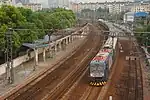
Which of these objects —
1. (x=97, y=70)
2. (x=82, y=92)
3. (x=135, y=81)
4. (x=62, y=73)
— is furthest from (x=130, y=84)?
(x=62, y=73)

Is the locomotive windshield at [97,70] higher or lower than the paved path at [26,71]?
higher

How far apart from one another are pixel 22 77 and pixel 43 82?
131 inches

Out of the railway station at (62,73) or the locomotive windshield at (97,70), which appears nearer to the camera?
the railway station at (62,73)

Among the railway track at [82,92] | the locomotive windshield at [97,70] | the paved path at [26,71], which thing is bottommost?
the railway track at [82,92]

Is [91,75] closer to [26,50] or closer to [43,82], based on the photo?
[43,82]

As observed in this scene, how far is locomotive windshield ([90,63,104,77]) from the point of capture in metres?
33.1

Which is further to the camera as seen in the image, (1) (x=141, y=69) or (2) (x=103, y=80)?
(1) (x=141, y=69)

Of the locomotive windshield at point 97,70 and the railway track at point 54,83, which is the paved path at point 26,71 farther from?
the locomotive windshield at point 97,70

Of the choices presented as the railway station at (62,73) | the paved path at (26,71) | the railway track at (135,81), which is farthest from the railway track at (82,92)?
the paved path at (26,71)

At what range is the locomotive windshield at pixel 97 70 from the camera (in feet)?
108

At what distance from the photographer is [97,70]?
108 ft

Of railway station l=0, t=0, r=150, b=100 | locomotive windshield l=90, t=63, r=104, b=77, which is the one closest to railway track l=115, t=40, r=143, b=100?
railway station l=0, t=0, r=150, b=100

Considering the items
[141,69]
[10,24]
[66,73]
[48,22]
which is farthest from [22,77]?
[48,22]

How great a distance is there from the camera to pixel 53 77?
3916cm
